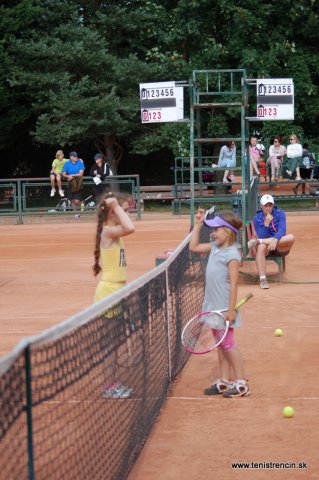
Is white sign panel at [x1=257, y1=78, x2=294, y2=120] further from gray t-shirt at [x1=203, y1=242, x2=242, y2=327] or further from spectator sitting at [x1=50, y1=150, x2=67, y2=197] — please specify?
gray t-shirt at [x1=203, y1=242, x2=242, y2=327]

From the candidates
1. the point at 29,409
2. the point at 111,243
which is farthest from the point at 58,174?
the point at 29,409

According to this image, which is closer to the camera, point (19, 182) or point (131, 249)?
point (131, 249)

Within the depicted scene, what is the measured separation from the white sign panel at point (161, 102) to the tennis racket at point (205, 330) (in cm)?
1127

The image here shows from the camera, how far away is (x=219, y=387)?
8703 millimetres

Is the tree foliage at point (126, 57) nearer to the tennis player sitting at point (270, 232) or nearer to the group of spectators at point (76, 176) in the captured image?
the group of spectators at point (76, 176)

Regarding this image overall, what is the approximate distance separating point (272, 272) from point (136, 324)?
29.6ft

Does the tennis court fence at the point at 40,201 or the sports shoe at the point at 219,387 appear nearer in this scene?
the sports shoe at the point at 219,387

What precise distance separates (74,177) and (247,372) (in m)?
19.8

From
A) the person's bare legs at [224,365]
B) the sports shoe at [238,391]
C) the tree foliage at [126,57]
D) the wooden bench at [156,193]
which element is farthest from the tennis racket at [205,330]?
the tree foliage at [126,57]

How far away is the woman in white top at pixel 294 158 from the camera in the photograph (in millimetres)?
30062

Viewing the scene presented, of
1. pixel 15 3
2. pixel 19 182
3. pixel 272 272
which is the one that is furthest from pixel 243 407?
pixel 15 3

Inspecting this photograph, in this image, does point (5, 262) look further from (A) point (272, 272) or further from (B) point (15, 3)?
(B) point (15, 3)

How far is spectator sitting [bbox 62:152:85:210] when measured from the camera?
28.8 meters

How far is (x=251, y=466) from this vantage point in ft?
22.1
